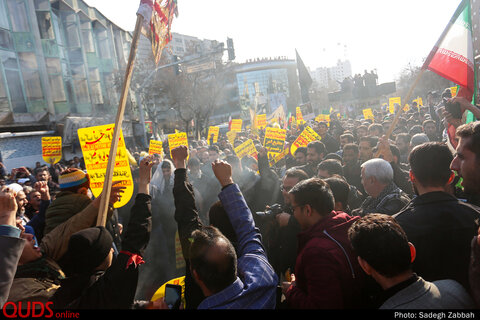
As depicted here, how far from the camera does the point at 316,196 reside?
2195 mm

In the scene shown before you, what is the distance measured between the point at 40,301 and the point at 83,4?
2686 centimetres

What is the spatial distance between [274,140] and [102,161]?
4404 mm

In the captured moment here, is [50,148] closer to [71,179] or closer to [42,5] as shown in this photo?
[71,179]

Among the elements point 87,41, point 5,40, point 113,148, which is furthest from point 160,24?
point 87,41

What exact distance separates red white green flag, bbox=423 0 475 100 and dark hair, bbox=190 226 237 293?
3.41 metres

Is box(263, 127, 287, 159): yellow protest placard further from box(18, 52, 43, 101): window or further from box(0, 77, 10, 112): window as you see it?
box(18, 52, 43, 101): window

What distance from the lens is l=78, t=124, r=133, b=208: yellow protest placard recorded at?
12.0ft

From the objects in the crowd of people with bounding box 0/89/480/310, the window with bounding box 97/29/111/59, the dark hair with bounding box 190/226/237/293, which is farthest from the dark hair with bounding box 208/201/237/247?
the window with bounding box 97/29/111/59

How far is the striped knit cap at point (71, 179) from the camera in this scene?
2.77m

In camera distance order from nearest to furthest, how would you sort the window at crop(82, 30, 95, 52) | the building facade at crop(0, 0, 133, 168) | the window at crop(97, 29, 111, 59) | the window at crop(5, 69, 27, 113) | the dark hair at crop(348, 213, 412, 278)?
the dark hair at crop(348, 213, 412, 278) → the building facade at crop(0, 0, 133, 168) → the window at crop(5, 69, 27, 113) → the window at crop(82, 30, 95, 52) → the window at crop(97, 29, 111, 59)

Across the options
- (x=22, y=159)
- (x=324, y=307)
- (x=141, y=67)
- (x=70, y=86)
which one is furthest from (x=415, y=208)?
(x=141, y=67)

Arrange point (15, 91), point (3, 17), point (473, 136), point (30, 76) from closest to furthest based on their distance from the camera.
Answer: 1. point (473, 136)
2. point (3, 17)
3. point (15, 91)
4. point (30, 76)

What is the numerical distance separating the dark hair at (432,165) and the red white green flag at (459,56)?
192cm

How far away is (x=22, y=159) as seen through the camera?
15367mm
